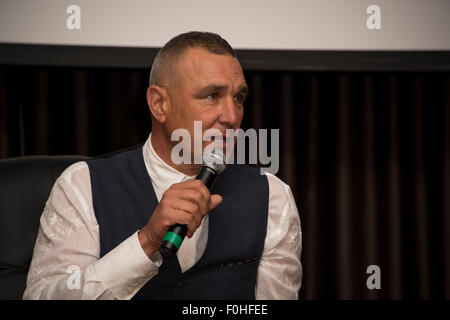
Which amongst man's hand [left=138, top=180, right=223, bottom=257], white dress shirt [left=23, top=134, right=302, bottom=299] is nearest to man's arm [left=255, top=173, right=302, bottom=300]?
white dress shirt [left=23, top=134, right=302, bottom=299]

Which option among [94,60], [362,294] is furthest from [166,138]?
[362,294]

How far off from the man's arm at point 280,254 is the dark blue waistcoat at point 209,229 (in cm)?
2

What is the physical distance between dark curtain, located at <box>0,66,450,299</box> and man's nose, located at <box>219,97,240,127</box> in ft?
Result: 2.83

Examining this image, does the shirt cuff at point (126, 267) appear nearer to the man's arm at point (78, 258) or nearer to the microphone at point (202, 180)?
the man's arm at point (78, 258)

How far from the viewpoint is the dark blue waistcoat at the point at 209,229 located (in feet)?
3.23

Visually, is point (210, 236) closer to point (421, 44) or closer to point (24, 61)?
point (24, 61)

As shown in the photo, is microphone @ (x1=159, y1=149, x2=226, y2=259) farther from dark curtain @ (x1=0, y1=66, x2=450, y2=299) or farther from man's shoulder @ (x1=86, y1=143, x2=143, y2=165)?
dark curtain @ (x1=0, y1=66, x2=450, y2=299)

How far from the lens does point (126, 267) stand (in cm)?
78

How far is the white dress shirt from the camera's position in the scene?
0.79 meters

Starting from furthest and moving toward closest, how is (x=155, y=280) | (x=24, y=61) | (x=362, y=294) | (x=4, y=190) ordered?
(x=362, y=294)
(x=24, y=61)
(x=4, y=190)
(x=155, y=280)

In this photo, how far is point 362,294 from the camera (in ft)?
5.93

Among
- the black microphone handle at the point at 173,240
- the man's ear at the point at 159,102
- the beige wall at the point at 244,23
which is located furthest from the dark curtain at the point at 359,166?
the black microphone handle at the point at 173,240

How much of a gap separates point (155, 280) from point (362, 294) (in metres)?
1.15

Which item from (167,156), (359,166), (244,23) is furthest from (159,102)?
(359,166)
